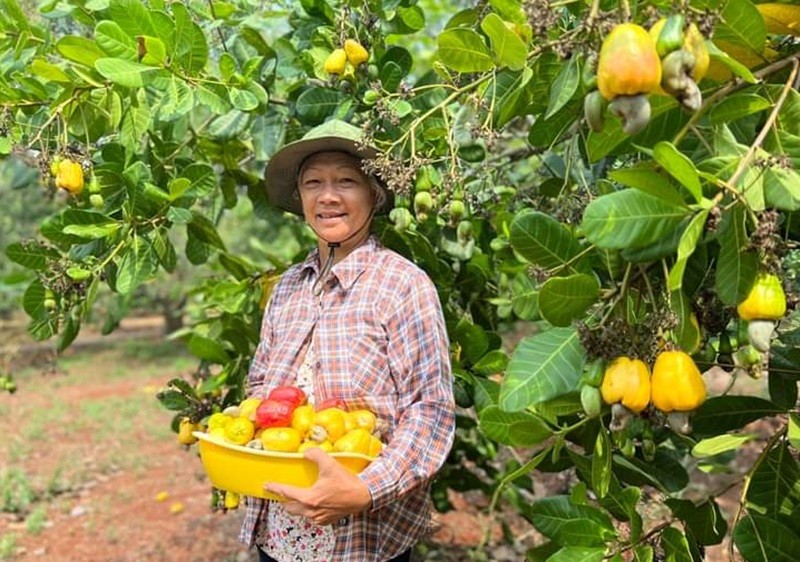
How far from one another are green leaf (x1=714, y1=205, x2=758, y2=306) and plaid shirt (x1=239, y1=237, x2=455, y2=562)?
2.18 ft

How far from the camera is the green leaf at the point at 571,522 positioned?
4.75ft

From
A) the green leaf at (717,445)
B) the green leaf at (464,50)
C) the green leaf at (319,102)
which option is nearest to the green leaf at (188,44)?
the green leaf at (319,102)

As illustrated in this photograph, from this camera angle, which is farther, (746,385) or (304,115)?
(746,385)

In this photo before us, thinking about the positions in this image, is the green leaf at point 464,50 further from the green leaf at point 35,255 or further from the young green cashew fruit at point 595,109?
the green leaf at point 35,255

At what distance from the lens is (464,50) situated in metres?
1.38

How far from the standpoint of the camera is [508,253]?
2131mm

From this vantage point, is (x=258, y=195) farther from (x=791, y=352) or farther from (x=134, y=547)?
(x=134, y=547)

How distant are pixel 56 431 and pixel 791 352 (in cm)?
612

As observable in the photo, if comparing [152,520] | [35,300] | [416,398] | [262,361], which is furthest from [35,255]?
[152,520]

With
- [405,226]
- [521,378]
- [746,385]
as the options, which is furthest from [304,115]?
[746,385]

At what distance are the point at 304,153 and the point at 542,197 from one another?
2.17 ft

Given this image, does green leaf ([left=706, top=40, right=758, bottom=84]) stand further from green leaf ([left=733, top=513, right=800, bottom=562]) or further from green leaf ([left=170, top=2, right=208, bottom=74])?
green leaf ([left=170, top=2, right=208, bottom=74])

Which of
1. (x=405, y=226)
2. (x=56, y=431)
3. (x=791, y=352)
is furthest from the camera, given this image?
(x=56, y=431)

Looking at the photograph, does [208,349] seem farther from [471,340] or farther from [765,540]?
[765,540]
